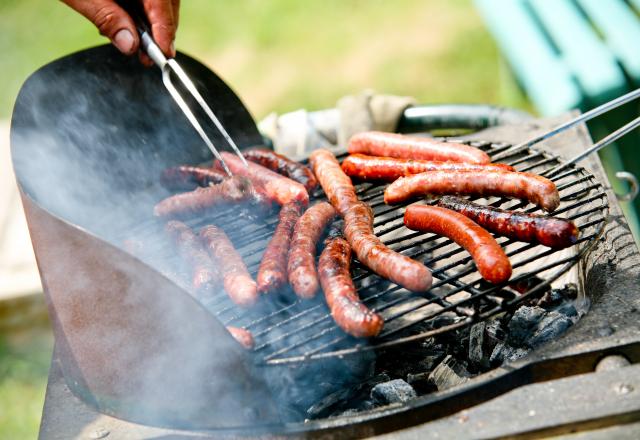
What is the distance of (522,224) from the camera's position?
2.80 metres

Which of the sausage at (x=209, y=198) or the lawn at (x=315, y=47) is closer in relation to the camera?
the sausage at (x=209, y=198)

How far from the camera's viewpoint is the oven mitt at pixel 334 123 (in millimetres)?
4879

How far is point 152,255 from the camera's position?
3434mm

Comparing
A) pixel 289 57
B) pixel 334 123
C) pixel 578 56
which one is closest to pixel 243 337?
pixel 334 123

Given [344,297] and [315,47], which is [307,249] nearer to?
[344,297]

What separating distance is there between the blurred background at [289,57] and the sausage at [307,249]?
2821mm

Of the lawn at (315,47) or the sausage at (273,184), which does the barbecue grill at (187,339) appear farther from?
the lawn at (315,47)

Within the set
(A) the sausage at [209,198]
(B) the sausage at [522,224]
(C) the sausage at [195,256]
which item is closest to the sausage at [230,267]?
(C) the sausage at [195,256]

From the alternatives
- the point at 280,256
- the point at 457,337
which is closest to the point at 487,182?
the point at 457,337

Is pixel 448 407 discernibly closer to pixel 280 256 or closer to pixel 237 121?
pixel 280 256

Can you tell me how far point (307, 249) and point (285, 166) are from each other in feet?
3.59

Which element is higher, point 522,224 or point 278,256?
point 278,256

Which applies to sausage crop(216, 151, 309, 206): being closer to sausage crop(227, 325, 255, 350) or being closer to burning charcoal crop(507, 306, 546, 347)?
sausage crop(227, 325, 255, 350)

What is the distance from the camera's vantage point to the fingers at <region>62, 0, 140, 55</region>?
3.38 m
